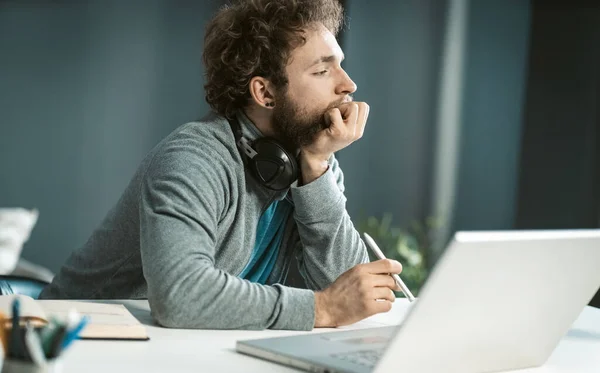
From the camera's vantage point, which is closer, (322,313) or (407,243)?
(322,313)

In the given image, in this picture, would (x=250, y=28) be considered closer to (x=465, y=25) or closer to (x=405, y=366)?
(x=405, y=366)

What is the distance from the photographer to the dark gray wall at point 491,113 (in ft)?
11.8

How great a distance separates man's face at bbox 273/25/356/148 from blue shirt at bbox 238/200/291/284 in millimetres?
152

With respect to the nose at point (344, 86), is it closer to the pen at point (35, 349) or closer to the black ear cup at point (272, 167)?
the black ear cup at point (272, 167)

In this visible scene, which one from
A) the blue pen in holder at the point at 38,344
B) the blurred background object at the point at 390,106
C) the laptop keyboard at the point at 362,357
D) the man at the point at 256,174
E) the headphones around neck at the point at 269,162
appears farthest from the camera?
the blurred background object at the point at 390,106

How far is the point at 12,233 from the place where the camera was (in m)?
3.25

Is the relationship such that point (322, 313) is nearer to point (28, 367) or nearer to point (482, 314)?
point (482, 314)

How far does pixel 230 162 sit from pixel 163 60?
228cm

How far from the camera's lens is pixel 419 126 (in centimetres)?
396

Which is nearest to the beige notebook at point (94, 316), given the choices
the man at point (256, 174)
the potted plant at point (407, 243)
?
the man at point (256, 174)

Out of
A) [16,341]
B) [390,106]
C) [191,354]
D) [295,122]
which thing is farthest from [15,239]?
[16,341]

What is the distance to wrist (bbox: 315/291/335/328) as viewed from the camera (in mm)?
1302

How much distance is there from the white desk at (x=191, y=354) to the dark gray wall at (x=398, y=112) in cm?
255

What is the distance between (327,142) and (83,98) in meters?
2.24
